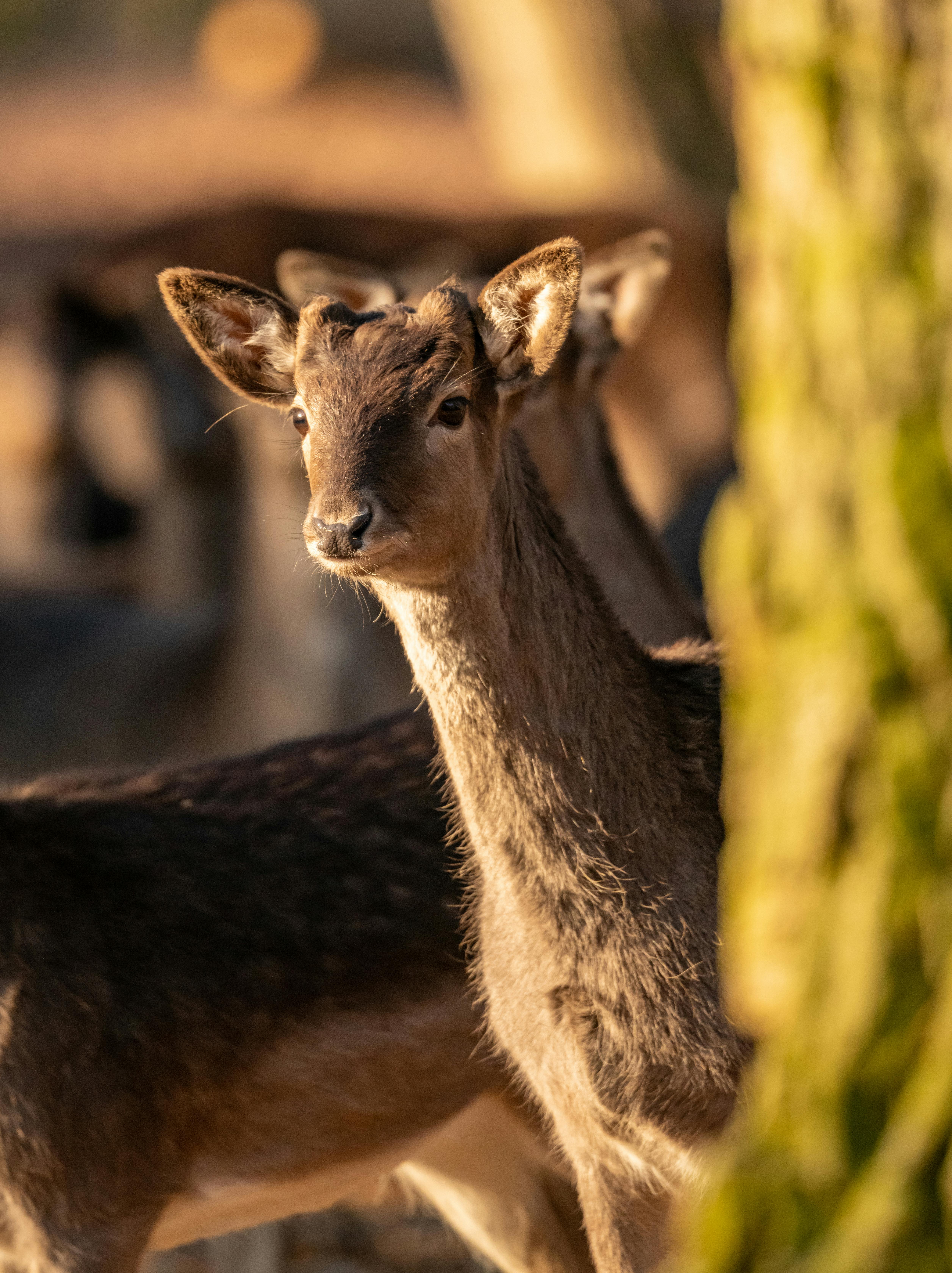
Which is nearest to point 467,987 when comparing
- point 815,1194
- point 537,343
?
point 537,343

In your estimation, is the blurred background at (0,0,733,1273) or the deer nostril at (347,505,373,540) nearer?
the deer nostril at (347,505,373,540)

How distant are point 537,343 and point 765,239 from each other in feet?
5.08

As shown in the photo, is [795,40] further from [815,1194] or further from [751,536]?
[815,1194]

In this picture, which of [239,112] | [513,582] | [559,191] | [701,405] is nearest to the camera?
[513,582]

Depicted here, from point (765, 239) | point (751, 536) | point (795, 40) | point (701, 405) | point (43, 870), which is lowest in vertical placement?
point (701, 405)

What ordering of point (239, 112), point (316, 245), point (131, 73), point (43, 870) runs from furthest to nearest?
1. point (131, 73)
2. point (239, 112)
3. point (316, 245)
4. point (43, 870)

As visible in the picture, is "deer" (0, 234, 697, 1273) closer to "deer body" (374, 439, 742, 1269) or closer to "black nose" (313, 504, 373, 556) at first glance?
"deer body" (374, 439, 742, 1269)

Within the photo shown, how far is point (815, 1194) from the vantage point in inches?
88.7

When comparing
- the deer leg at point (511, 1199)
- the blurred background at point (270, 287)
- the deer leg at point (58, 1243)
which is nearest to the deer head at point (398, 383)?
the deer leg at point (58, 1243)

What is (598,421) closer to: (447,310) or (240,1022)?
(447,310)

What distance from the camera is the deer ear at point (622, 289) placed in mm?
6039

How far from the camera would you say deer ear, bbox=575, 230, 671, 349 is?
19.8ft

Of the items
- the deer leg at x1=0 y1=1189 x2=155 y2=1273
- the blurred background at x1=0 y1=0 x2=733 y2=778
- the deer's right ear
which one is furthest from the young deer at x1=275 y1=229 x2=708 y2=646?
the deer leg at x1=0 y1=1189 x2=155 y2=1273

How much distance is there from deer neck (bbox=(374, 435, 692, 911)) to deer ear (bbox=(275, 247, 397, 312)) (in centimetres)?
203
